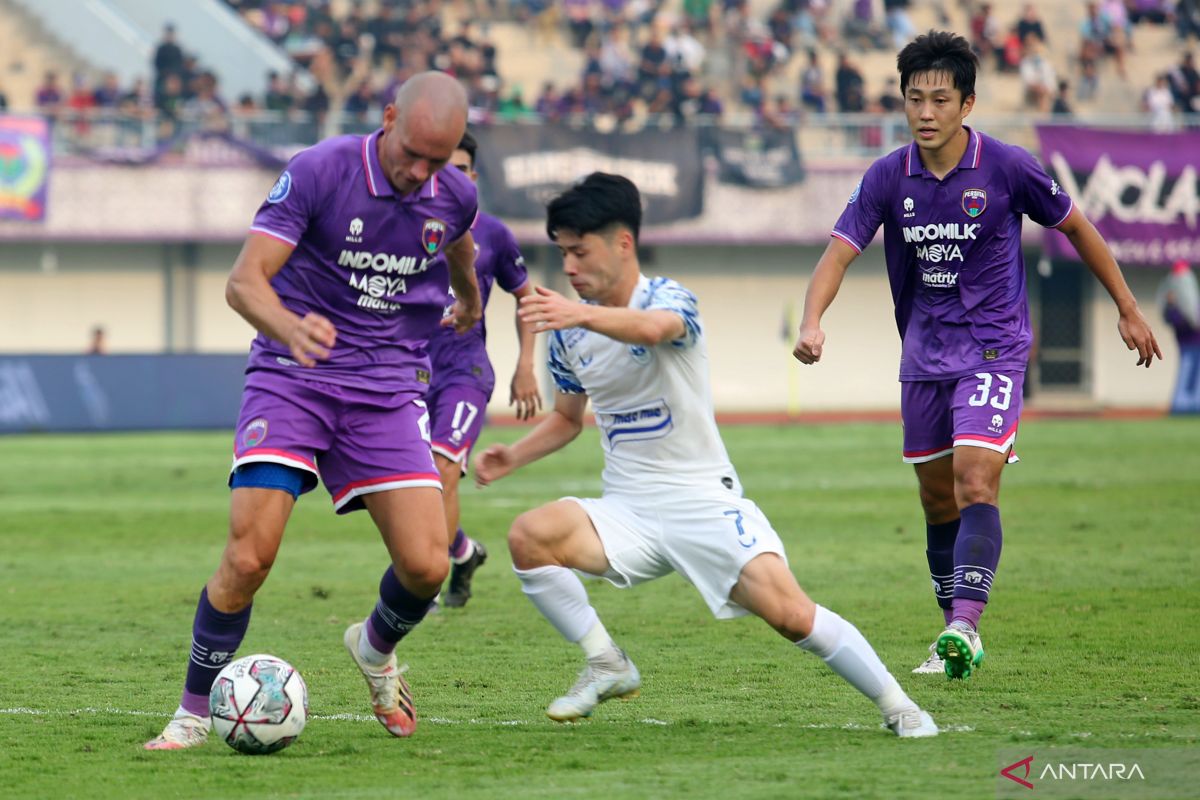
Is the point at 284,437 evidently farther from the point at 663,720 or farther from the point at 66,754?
the point at 663,720

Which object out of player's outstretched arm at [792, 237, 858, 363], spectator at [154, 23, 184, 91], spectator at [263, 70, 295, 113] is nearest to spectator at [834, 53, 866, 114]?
spectator at [263, 70, 295, 113]

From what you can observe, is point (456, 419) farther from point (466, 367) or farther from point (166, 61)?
point (166, 61)

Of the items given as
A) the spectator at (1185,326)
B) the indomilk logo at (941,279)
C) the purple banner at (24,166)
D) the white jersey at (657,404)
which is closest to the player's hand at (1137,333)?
the indomilk logo at (941,279)

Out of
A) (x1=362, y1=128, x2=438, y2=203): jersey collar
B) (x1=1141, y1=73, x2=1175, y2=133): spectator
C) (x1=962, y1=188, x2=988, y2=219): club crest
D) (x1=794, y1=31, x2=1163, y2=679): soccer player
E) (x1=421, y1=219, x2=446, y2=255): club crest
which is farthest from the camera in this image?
(x1=1141, y1=73, x2=1175, y2=133): spectator

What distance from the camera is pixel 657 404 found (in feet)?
19.9

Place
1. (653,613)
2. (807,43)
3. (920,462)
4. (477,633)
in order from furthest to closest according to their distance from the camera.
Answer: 1. (807,43)
2. (653,613)
3. (477,633)
4. (920,462)

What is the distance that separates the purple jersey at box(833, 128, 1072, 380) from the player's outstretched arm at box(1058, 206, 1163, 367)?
3.3 inches

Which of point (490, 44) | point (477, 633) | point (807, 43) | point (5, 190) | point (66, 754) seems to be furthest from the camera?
point (807, 43)

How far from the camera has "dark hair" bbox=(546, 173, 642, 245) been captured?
5859 mm

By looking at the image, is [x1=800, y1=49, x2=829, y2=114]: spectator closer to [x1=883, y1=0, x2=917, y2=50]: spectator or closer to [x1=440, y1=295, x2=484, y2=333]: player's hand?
[x1=883, y1=0, x2=917, y2=50]: spectator

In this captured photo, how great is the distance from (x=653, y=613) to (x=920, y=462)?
2453mm

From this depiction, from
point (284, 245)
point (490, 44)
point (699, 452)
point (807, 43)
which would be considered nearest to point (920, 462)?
point (699, 452)

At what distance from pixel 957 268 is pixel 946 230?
0.56ft

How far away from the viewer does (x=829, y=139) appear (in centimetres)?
3216
